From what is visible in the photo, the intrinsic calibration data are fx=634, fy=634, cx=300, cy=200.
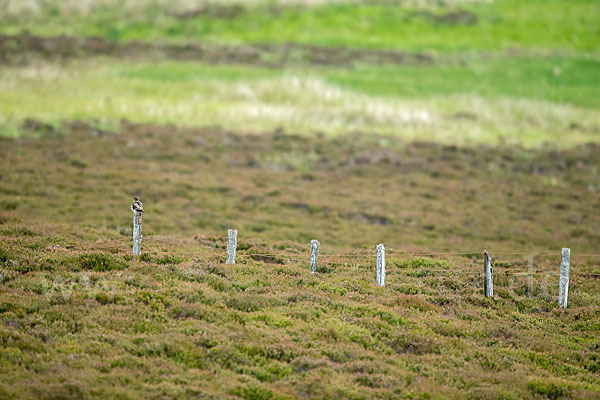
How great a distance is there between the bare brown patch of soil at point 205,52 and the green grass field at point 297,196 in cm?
43

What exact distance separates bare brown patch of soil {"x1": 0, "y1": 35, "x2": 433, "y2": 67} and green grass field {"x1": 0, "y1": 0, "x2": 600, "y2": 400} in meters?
0.43

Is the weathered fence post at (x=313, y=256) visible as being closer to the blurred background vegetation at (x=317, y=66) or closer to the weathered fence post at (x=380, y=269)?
the weathered fence post at (x=380, y=269)

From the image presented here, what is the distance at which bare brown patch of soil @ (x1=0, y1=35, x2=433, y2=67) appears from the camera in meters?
69.2

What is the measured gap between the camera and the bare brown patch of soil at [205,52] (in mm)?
69250

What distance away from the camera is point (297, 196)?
3738 cm

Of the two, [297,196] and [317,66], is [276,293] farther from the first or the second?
[317,66]

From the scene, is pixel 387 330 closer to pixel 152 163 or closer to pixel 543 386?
pixel 543 386

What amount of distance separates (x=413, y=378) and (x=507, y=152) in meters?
37.0

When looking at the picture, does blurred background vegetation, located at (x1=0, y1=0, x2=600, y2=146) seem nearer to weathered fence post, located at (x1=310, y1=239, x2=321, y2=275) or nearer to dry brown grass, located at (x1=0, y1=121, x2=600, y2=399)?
dry brown grass, located at (x1=0, y1=121, x2=600, y2=399)

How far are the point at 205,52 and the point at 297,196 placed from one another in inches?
1582

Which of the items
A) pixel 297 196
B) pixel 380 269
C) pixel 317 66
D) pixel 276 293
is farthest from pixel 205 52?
pixel 276 293

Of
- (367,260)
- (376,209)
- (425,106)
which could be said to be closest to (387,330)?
(367,260)

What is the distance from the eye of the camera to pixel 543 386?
14508 mm

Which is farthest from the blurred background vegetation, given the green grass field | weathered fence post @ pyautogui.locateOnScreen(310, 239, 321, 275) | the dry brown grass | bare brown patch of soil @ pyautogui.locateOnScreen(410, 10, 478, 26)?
weathered fence post @ pyautogui.locateOnScreen(310, 239, 321, 275)
